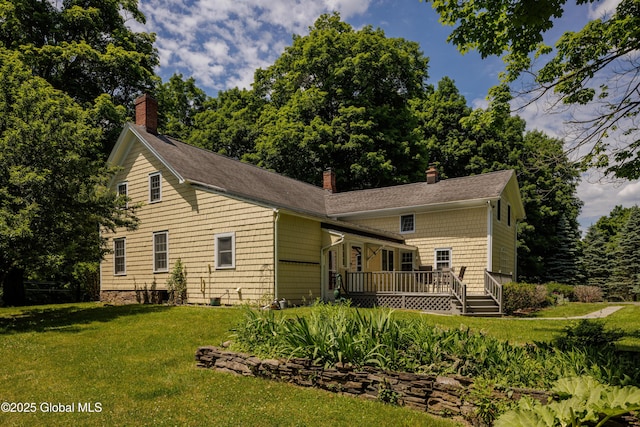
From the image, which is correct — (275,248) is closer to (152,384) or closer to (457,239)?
(152,384)

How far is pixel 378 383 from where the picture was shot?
18.7ft

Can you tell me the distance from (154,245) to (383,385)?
49.1ft

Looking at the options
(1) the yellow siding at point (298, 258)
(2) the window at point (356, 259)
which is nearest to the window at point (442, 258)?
(2) the window at point (356, 259)

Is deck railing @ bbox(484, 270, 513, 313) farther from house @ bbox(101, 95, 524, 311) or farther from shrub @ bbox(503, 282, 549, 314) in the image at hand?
house @ bbox(101, 95, 524, 311)

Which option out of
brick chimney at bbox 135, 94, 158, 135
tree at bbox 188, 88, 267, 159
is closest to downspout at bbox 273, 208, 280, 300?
brick chimney at bbox 135, 94, 158, 135

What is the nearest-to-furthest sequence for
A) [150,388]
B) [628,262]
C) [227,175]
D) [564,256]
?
[150,388] < [227,175] < [628,262] < [564,256]

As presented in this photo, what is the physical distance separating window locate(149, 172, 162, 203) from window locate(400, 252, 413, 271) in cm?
1210

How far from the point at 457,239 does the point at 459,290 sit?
5.04 meters

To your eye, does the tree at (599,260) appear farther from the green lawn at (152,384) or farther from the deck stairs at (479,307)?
the green lawn at (152,384)

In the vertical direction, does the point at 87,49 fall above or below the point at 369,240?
above

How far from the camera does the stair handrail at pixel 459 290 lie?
14832 mm

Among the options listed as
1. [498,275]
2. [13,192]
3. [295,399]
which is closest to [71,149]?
[13,192]

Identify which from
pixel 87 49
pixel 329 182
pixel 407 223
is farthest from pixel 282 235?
pixel 87 49

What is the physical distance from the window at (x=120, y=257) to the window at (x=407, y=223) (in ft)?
44.2
